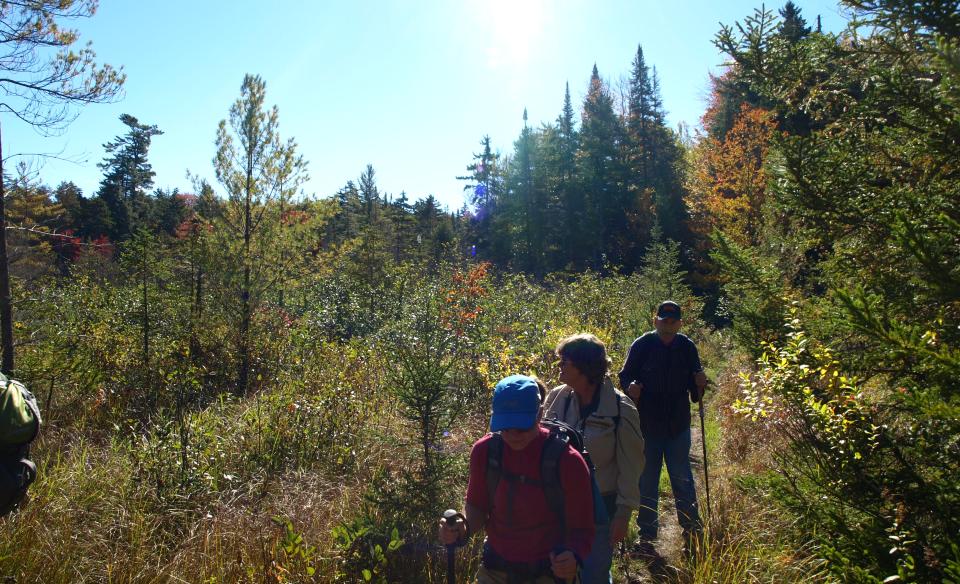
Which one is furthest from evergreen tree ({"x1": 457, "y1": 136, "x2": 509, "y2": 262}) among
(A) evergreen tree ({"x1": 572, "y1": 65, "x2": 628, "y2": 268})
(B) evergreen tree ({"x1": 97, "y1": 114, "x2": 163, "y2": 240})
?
(B) evergreen tree ({"x1": 97, "y1": 114, "x2": 163, "y2": 240})

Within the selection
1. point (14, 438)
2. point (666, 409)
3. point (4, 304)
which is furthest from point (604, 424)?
point (4, 304)

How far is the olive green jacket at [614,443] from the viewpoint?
287 cm

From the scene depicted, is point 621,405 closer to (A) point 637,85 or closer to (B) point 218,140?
(B) point 218,140

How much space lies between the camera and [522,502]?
231cm

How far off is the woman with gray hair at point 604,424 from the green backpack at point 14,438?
108 inches

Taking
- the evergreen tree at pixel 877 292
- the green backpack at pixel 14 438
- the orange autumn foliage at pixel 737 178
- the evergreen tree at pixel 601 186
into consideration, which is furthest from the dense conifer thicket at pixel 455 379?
the evergreen tree at pixel 601 186

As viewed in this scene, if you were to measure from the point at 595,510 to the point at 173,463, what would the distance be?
392 centimetres

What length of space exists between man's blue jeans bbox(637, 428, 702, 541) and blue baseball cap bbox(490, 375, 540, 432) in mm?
2266

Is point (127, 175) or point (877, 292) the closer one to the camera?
point (877, 292)

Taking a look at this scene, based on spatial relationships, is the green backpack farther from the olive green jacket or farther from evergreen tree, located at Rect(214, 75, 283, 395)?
evergreen tree, located at Rect(214, 75, 283, 395)

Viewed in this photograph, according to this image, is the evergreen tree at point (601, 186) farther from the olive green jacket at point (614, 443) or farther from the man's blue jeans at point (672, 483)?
the olive green jacket at point (614, 443)

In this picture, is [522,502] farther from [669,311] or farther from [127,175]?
[127,175]

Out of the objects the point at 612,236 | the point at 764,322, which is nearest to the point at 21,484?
the point at 764,322

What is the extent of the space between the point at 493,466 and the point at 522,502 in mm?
195
